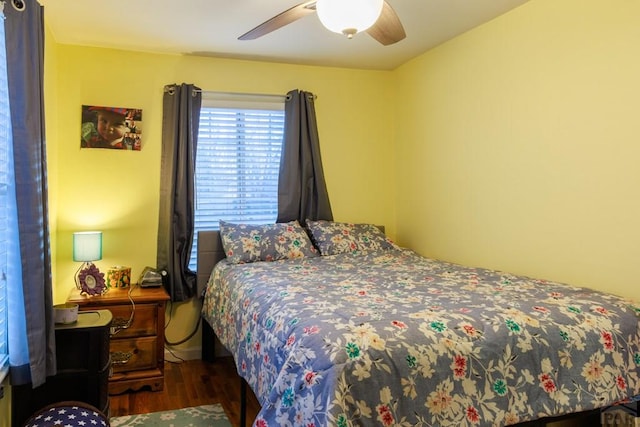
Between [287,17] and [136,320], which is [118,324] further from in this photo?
[287,17]

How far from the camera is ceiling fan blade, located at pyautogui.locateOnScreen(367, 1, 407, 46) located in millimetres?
2098

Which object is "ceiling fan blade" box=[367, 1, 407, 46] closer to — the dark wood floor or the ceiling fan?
the ceiling fan

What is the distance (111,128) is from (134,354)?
62.6 inches

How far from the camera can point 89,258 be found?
3.07 m

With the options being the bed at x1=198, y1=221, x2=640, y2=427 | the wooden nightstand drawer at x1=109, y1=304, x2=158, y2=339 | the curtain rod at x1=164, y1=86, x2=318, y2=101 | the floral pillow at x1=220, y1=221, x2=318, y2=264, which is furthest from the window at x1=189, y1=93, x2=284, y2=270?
the bed at x1=198, y1=221, x2=640, y2=427

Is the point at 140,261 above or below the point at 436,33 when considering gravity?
below

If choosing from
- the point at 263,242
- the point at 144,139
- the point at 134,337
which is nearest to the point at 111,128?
the point at 144,139

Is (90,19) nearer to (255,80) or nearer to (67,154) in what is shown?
(67,154)

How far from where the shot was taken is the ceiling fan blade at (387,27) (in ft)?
6.88

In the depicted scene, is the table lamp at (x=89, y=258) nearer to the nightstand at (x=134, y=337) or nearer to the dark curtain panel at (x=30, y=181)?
the nightstand at (x=134, y=337)

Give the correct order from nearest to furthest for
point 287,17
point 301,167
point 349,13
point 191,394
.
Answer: point 349,13 → point 287,17 → point 191,394 → point 301,167

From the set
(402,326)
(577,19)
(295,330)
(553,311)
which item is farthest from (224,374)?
(577,19)

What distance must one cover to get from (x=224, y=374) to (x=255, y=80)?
224cm

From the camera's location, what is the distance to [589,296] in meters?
2.04
